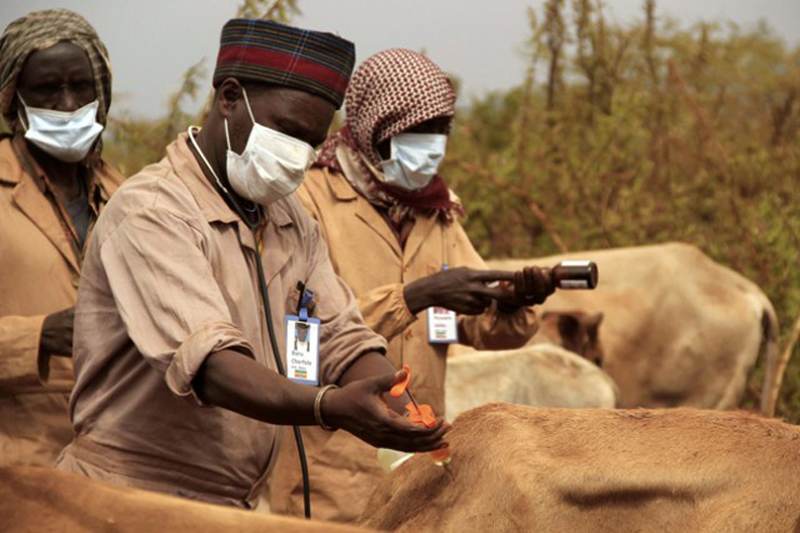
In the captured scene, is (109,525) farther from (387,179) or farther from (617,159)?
(617,159)

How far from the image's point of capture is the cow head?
24.8 ft

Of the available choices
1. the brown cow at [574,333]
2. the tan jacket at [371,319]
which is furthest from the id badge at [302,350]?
the brown cow at [574,333]

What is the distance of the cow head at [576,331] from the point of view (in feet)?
24.8

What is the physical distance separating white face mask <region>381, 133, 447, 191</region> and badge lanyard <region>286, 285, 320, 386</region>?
1145 mm

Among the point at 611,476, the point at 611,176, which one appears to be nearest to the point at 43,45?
the point at 611,476

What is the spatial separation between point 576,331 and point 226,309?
5.30m

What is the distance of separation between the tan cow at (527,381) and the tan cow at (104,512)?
12.2 feet

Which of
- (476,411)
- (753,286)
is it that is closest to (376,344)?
(476,411)

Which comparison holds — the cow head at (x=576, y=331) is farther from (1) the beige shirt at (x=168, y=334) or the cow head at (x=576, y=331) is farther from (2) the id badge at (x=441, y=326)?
(1) the beige shirt at (x=168, y=334)

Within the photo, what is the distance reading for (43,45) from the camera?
Answer: 3734 mm

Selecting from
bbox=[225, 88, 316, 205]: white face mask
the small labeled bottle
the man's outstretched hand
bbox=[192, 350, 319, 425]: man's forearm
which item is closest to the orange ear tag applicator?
the man's outstretched hand

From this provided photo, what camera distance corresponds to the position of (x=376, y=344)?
9.41ft

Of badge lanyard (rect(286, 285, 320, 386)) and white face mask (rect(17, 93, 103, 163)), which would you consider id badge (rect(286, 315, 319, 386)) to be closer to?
badge lanyard (rect(286, 285, 320, 386))

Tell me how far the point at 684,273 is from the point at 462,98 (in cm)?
316
